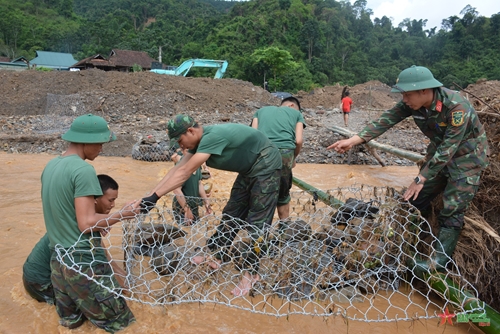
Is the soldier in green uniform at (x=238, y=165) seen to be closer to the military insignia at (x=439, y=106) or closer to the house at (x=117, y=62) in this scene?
the military insignia at (x=439, y=106)

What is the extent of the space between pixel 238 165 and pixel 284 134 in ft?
3.82

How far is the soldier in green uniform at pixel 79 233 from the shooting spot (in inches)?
93.0

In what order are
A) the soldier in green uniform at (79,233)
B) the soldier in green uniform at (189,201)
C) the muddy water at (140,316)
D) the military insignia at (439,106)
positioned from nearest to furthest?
the soldier in green uniform at (79,233)
the muddy water at (140,316)
the military insignia at (439,106)
the soldier in green uniform at (189,201)

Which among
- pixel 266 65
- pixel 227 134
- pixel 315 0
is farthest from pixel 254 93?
pixel 315 0

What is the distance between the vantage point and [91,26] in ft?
174

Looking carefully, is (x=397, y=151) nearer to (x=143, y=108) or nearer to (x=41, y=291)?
(x=41, y=291)

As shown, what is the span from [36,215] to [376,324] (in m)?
4.21

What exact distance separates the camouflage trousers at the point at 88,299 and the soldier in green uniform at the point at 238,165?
58 centimetres

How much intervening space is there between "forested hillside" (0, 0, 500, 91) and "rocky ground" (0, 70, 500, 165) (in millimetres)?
15766

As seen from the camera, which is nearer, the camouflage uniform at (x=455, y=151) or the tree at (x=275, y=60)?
the camouflage uniform at (x=455, y=151)

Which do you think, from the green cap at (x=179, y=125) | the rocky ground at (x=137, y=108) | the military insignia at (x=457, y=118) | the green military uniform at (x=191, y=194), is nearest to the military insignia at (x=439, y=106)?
the military insignia at (x=457, y=118)

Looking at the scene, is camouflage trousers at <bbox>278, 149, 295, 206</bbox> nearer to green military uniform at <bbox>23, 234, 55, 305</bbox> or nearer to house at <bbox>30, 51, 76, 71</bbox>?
green military uniform at <bbox>23, 234, 55, 305</bbox>

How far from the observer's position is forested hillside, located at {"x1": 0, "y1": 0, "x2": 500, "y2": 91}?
Result: 39344mm

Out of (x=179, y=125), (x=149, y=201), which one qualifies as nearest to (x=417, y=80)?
(x=179, y=125)
